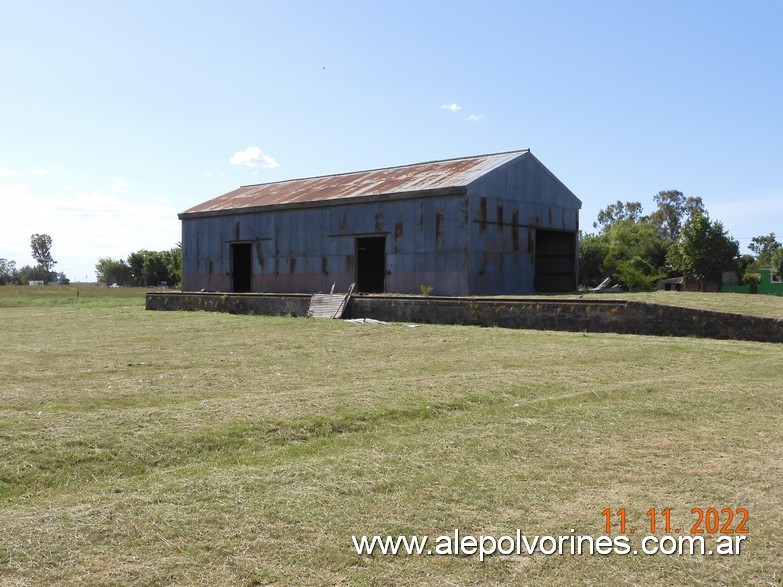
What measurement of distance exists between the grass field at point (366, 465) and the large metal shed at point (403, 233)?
586 inches

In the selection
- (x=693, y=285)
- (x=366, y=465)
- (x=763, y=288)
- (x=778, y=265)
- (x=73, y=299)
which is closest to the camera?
(x=366, y=465)

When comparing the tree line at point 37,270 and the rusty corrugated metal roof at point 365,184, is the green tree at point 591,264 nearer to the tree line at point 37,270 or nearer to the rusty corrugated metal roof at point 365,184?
the rusty corrugated metal roof at point 365,184

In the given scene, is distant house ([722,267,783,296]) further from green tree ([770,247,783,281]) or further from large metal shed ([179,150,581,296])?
large metal shed ([179,150,581,296])

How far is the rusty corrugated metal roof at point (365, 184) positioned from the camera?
27.5 meters

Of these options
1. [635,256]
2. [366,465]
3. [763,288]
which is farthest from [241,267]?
[763,288]

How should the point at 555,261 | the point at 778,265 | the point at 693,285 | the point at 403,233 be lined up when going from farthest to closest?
the point at 778,265 < the point at 693,285 < the point at 555,261 < the point at 403,233

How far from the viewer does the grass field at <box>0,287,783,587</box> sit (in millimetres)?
4004

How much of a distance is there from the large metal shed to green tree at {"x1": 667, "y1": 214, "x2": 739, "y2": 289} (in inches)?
630

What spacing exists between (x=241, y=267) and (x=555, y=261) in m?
14.4

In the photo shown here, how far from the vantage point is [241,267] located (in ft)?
115

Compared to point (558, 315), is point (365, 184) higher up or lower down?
higher up

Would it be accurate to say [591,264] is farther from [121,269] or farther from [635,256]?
[121,269]

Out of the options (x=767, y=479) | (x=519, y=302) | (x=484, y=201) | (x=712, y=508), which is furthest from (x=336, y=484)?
(x=484, y=201)

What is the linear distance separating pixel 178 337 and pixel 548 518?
517 inches
